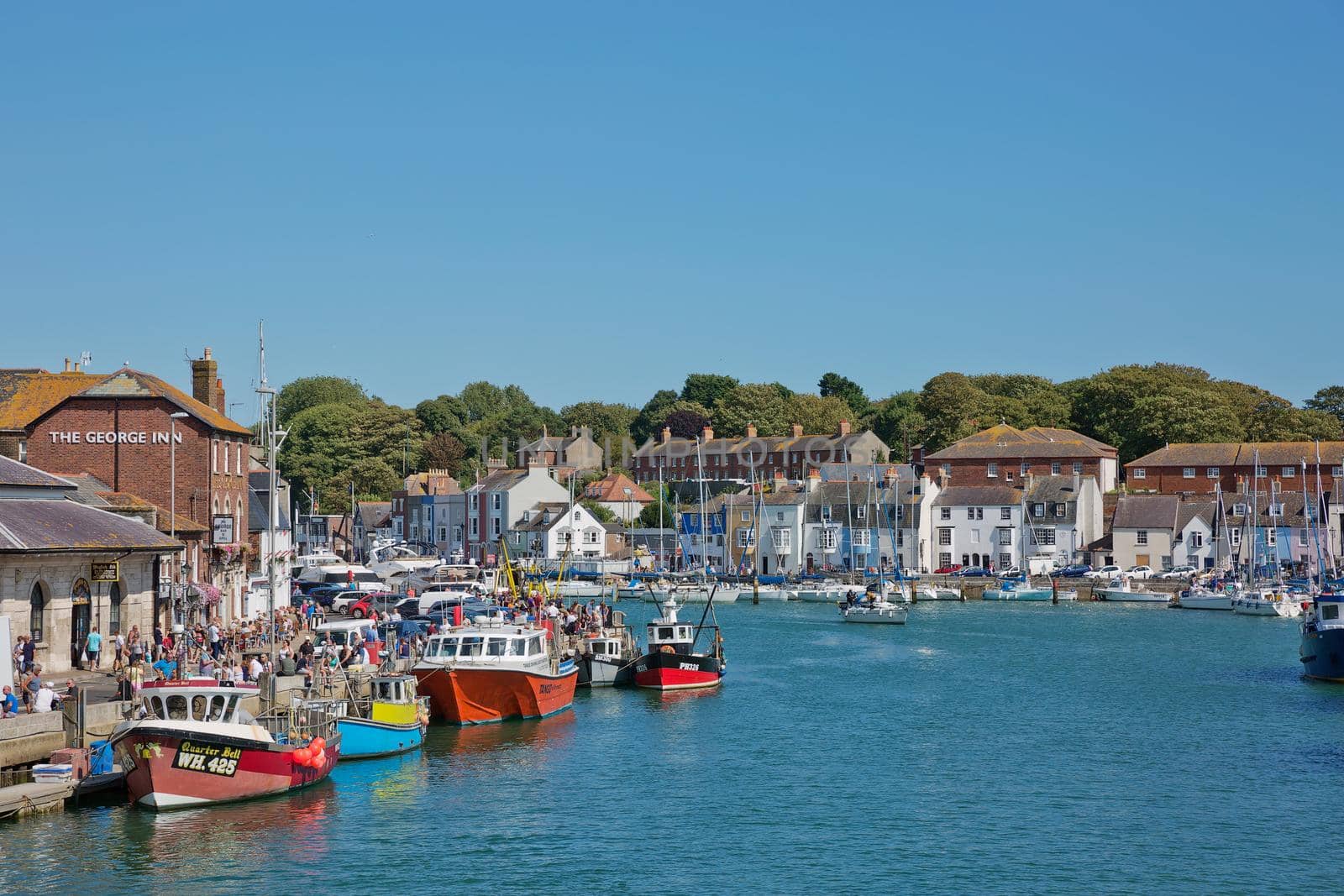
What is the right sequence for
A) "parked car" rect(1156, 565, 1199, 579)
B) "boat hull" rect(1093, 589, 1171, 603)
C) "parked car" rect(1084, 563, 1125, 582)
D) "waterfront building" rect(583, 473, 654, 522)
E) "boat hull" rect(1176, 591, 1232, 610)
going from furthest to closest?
"waterfront building" rect(583, 473, 654, 522)
"parked car" rect(1156, 565, 1199, 579)
"parked car" rect(1084, 563, 1125, 582)
"boat hull" rect(1093, 589, 1171, 603)
"boat hull" rect(1176, 591, 1232, 610)

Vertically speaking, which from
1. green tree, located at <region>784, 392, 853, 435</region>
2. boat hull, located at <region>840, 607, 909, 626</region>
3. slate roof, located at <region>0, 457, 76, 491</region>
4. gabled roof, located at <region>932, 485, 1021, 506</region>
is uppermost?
green tree, located at <region>784, 392, 853, 435</region>

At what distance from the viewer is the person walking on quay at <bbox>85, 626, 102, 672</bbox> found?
134 feet

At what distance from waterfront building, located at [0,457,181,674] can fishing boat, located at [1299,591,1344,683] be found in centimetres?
4310

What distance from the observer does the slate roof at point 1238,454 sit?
123000 mm

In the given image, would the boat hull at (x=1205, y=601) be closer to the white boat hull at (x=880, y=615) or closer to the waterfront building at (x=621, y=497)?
the white boat hull at (x=880, y=615)

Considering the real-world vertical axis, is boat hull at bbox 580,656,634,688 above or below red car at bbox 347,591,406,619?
below

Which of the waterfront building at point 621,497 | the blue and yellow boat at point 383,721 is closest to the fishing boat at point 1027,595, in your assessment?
the waterfront building at point 621,497

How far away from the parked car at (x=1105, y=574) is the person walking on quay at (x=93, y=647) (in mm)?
84471

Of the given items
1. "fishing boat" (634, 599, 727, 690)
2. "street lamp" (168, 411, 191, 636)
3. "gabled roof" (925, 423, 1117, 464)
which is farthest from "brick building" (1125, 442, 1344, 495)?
"street lamp" (168, 411, 191, 636)

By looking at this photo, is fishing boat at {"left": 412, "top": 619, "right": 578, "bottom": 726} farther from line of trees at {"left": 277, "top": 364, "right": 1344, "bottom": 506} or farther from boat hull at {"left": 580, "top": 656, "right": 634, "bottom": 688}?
line of trees at {"left": 277, "top": 364, "right": 1344, "bottom": 506}

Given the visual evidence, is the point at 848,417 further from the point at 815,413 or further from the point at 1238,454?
the point at 1238,454

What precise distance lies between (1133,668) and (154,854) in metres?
46.7

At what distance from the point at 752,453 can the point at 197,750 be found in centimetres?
12414

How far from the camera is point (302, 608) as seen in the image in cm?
6775
